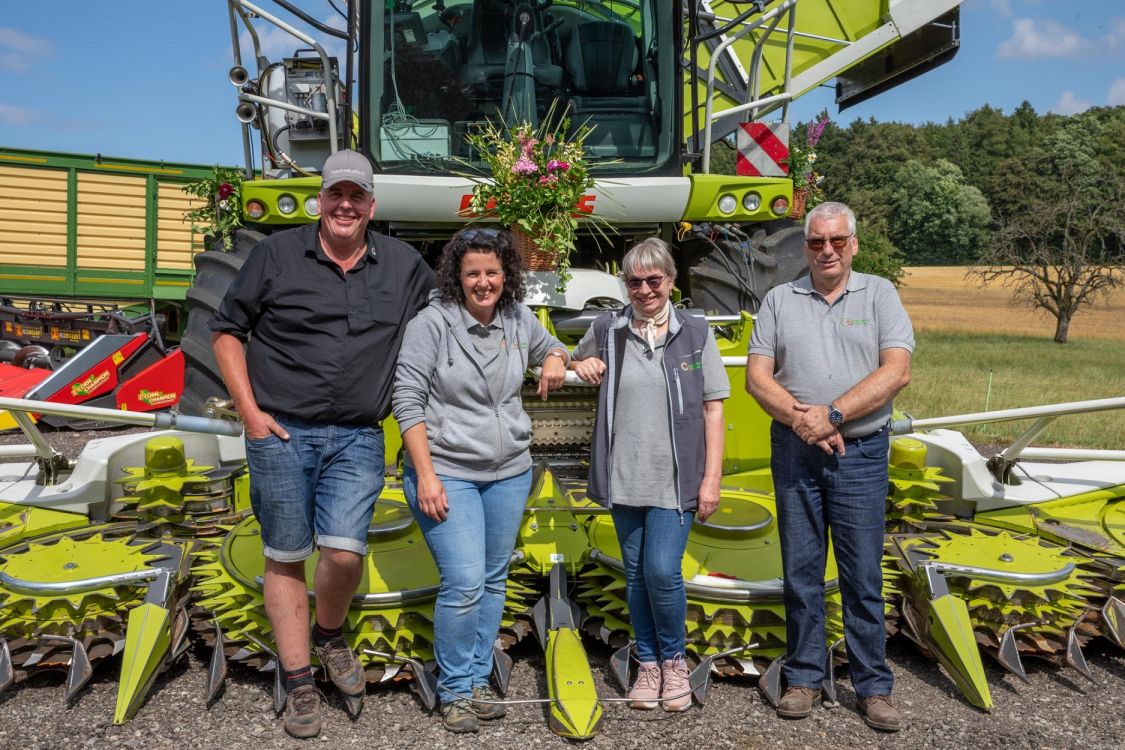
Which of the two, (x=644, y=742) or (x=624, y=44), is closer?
(x=644, y=742)

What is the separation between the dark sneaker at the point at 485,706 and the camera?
2.84 m

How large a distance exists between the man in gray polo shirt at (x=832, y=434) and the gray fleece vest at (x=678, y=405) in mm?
235

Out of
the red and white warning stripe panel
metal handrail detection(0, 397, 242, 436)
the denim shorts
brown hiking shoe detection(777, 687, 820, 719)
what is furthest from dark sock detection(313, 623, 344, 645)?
the red and white warning stripe panel

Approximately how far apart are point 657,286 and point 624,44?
2702 mm

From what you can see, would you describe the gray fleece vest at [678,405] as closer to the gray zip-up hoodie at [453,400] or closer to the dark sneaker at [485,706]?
the gray zip-up hoodie at [453,400]

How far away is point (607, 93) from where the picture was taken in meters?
5.06

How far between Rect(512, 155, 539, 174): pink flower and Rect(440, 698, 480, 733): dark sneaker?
2.25 metres

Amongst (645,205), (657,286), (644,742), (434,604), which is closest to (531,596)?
(434,604)

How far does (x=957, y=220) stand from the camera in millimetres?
57094

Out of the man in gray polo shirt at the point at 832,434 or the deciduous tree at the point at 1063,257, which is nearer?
the man in gray polo shirt at the point at 832,434

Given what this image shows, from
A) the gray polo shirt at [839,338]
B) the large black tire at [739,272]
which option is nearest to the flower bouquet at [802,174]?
the large black tire at [739,272]

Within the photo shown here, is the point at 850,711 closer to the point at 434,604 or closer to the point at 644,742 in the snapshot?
the point at 644,742

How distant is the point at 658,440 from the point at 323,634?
1.23 meters

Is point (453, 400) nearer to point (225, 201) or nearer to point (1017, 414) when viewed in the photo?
point (1017, 414)
